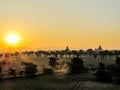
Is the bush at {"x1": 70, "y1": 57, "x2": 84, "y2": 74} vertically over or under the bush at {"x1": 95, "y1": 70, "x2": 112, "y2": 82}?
over

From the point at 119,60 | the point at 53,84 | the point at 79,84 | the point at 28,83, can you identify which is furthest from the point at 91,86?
the point at 119,60

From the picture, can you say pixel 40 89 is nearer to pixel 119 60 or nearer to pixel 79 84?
pixel 79 84

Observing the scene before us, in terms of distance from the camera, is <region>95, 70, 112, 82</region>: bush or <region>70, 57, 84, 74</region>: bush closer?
<region>95, 70, 112, 82</region>: bush

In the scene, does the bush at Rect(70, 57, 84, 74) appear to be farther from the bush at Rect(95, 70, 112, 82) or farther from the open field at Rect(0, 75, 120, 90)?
the open field at Rect(0, 75, 120, 90)

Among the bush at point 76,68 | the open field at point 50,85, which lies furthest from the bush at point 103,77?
the bush at point 76,68

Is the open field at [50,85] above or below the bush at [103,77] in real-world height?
below

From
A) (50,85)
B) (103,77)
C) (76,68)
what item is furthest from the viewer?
(76,68)

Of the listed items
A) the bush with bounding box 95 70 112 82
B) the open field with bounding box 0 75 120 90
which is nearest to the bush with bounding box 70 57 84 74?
the bush with bounding box 95 70 112 82

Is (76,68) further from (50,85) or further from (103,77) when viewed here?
(50,85)

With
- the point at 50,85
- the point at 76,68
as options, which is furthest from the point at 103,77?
the point at 76,68

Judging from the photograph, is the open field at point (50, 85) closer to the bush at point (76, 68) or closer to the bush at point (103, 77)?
the bush at point (103, 77)

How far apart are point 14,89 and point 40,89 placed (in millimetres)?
6295

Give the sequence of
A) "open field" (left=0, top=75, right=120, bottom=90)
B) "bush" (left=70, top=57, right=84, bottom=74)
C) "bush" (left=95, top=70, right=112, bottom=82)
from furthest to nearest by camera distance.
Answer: "bush" (left=70, top=57, right=84, bottom=74)
"bush" (left=95, top=70, right=112, bottom=82)
"open field" (left=0, top=75, right=120, bottom=90)

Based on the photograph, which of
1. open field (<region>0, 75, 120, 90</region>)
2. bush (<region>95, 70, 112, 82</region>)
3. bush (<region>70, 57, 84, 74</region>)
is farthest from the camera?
bush (<region>70, 57, 84, 74</region>)
